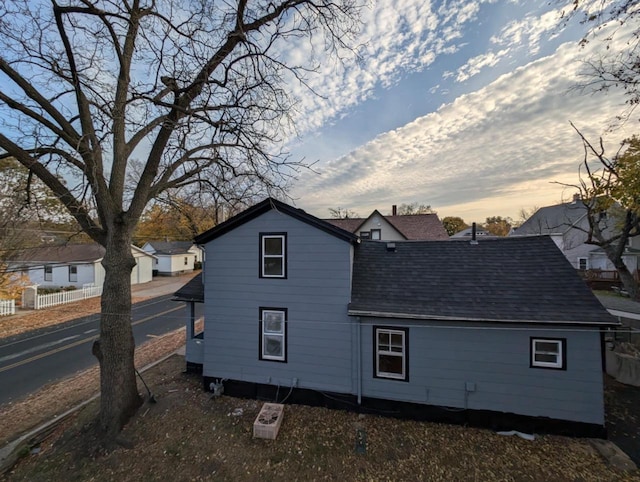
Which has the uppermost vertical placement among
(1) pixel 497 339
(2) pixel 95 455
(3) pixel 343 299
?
(3) pixel 343 299

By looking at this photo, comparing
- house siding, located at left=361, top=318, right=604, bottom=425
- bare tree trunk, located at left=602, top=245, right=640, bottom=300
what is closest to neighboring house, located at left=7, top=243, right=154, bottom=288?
house siding, located at left=361, top=318, right=604, bottom=425

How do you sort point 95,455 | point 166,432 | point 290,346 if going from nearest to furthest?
point 95,455 → point 166,432 → point 290,346

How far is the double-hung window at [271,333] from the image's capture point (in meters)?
7.47

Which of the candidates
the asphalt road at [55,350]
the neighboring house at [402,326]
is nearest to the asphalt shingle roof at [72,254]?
the asphalt road at [55,350]

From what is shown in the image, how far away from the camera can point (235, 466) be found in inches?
210

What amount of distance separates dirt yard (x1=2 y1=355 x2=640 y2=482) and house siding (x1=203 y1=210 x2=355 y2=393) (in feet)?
3.36

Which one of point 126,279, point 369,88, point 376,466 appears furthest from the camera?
point 369,88

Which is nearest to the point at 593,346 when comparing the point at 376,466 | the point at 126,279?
the point at 376,466

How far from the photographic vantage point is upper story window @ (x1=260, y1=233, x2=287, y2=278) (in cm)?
747

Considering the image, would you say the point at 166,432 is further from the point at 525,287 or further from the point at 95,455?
the point at 525,287

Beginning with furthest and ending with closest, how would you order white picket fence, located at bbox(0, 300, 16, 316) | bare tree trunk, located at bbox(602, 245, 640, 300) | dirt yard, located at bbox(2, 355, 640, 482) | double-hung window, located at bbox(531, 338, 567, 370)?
white picket fence, located at bbox(0, 300, 16, 316), bare tree trunk, located at bbox(602, 245, 640, 300), double-hung window, located at bbox(531, 338, 567, 370), dirt yard, located at bbox(2, 355, 640, 482)

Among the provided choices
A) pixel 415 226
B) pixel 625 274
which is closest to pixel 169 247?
pixel 415 226

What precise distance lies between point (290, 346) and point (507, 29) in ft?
35.5

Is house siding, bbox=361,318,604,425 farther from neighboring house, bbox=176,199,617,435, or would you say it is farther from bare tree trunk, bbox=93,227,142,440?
bare tree trunk, bbox=93,227,142,440
